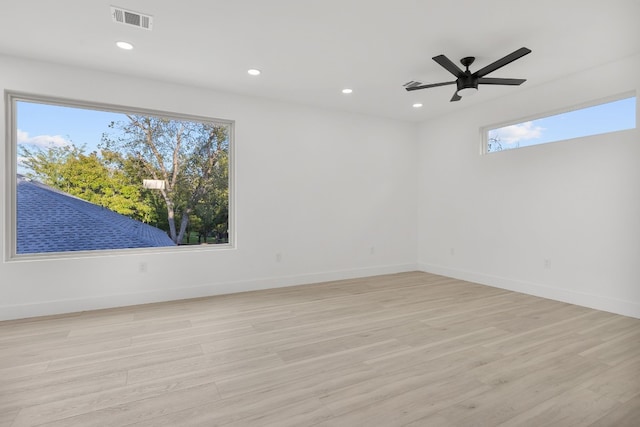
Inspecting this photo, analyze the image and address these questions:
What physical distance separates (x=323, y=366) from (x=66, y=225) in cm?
330

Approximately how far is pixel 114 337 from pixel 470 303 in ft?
12.0

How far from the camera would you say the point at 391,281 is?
5.02 meters

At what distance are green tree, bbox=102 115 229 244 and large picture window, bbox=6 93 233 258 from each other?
12mm

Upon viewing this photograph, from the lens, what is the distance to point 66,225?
144 inches

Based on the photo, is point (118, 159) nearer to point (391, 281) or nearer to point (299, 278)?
point (299, 278)

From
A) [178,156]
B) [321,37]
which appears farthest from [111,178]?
[321,37]

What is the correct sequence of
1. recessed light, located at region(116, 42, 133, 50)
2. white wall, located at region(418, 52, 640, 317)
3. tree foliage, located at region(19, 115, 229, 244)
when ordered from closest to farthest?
recessed light, located at region(116, 42, 133, 50), white wall, located at region(418, 52, 640, 317), tree foliage, located at region(19, 115, 229, 244)

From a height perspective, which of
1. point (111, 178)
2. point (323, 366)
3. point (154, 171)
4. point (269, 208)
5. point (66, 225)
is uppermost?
point (154, 171)

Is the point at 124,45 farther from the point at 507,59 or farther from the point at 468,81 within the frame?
the point at 507,59

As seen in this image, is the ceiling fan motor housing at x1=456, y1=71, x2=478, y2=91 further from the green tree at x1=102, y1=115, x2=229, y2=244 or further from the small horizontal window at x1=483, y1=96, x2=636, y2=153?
the green tree at x1=102, y1=115, x2=229, y2=244

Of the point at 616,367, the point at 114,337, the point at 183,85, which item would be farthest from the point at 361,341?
the point at 183,85

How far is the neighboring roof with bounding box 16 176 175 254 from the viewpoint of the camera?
3.49 meters

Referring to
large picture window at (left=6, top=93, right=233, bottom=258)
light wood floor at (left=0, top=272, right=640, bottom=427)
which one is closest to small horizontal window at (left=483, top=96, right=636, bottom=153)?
light wood floor at (left=0, top=272, right=640, bottom=427)

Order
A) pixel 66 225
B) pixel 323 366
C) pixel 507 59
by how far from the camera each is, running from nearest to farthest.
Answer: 1. pixel 323 366
2. pixel 507 59
3. pixel 66 225
